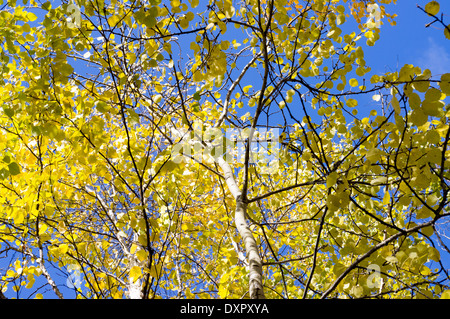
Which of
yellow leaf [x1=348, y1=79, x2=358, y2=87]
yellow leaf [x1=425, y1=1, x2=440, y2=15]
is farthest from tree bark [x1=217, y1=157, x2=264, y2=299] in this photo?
yellow leaf [x1=425, y1=1, x2=440, y2=15]

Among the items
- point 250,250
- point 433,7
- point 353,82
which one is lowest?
point 250,250

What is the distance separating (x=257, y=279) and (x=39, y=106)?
5.62 ft

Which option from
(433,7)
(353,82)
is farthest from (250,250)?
(433,7)

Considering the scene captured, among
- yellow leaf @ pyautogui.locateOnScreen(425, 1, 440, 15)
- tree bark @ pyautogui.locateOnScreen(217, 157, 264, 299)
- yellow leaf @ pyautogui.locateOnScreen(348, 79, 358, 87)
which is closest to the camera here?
yellow leaf @ pyautogui.locateOnScreen(425, 1, 440, 15)

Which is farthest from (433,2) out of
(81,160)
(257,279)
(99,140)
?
(81,160)

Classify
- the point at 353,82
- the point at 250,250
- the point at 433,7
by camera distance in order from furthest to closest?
the point at 353,82 < the point at 250,250 < the point at 433,7

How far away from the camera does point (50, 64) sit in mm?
2074

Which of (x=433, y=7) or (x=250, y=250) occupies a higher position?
(x=433, y=7)

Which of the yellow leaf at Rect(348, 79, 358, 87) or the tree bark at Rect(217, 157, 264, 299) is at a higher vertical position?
the yellow leaf at Rect(348, 79, 358, 87)

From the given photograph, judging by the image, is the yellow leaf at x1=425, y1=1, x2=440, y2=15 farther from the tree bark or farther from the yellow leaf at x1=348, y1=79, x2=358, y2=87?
the tree bark

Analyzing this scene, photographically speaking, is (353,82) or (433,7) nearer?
(433,7)

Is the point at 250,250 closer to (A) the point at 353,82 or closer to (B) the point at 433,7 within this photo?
(A) the point at 353,82

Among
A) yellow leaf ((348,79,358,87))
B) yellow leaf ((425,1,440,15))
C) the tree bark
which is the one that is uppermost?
yellow leaf ((348,79,358,87))
